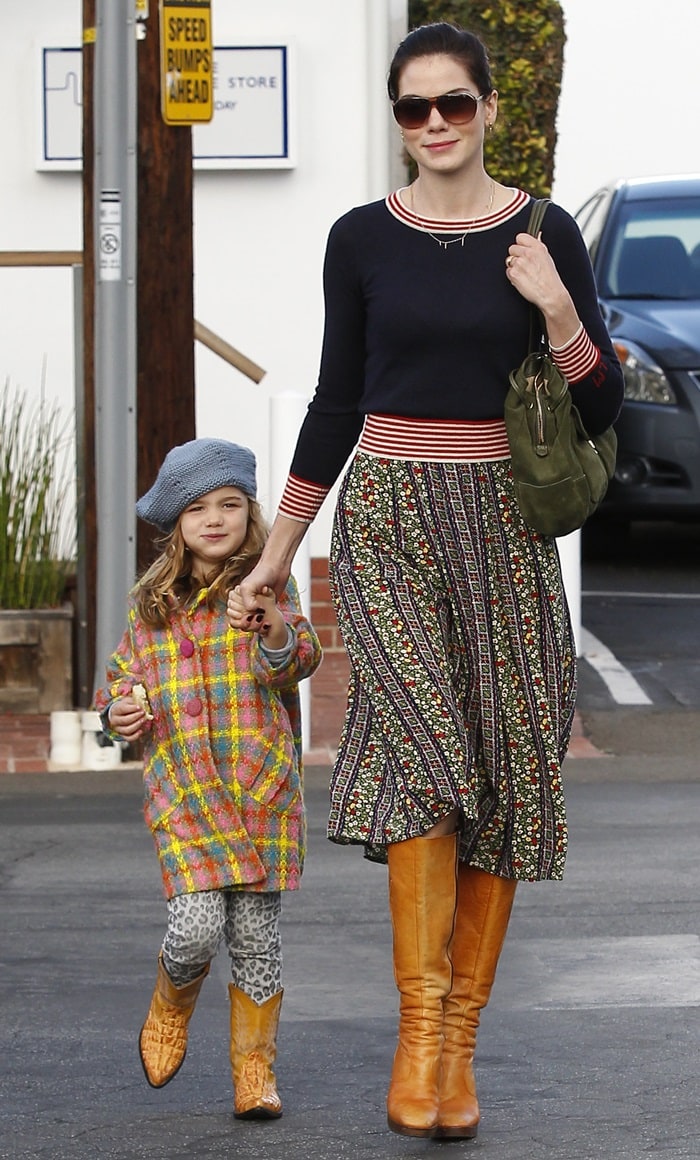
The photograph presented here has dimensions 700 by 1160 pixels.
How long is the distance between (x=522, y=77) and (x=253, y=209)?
1.34 meters

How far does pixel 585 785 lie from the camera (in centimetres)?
759

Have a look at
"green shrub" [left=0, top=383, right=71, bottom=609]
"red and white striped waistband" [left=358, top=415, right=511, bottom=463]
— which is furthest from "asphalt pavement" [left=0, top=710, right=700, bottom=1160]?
"green shrub" [left=0, top=383, right=71, bottom=609]

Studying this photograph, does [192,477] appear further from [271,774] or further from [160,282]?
[160,282]

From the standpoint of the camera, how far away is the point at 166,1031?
13.5 ft

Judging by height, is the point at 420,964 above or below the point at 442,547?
below

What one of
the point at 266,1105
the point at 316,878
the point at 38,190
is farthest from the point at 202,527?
the point at 38,190

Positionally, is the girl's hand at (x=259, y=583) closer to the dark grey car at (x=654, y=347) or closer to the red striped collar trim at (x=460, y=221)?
the red striped collar trim at (x=460, y=221)

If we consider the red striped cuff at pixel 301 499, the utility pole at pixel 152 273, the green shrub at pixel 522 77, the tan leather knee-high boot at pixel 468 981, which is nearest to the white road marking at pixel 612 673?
the green shrub at pixel 522 77

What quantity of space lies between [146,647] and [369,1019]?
120cm

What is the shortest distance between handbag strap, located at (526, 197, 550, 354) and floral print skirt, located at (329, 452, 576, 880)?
8.8 inches

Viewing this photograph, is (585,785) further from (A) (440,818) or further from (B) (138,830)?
(A) (440,818)

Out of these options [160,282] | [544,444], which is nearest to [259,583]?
[544,444]

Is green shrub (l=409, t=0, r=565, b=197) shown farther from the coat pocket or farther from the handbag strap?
the coat pocket

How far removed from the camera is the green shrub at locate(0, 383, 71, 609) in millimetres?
8703
